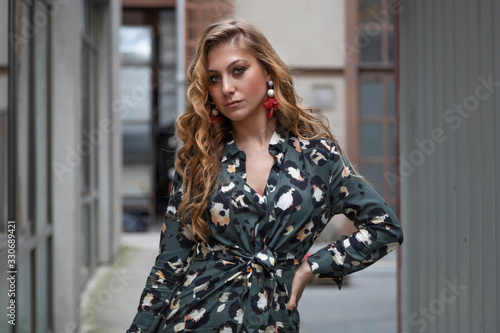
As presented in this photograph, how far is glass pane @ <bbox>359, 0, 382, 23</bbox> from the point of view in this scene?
10594 millimetres

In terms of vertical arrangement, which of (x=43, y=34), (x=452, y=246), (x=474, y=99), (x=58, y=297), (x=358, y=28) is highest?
(x=358, y=28)

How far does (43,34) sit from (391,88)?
684cm

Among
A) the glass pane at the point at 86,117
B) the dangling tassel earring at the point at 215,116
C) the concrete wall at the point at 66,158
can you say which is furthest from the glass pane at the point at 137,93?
the dangling tassel earring at the point at 215,116

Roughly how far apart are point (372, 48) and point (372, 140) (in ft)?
4.51

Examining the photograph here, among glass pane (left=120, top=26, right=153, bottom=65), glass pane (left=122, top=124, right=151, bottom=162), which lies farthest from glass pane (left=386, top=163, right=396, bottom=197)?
glass pane (left=120, top=26, right=153, bottom=65)

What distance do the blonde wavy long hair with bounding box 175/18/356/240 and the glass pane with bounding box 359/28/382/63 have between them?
870 cm

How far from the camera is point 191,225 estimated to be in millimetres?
2145

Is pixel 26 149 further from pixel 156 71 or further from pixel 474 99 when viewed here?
pixel 156 71

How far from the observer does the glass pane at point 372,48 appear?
35.0ft

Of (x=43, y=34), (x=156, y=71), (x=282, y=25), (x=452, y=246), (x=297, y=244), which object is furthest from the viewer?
(x=156, y=71)

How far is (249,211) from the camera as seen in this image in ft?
6.79

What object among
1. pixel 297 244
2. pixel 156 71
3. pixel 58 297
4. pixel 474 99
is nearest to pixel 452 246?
pixel 474 99

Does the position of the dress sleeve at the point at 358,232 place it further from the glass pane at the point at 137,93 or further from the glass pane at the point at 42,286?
the glass pane at the point at 137,93

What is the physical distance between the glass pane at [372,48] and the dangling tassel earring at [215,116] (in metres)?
8.72
